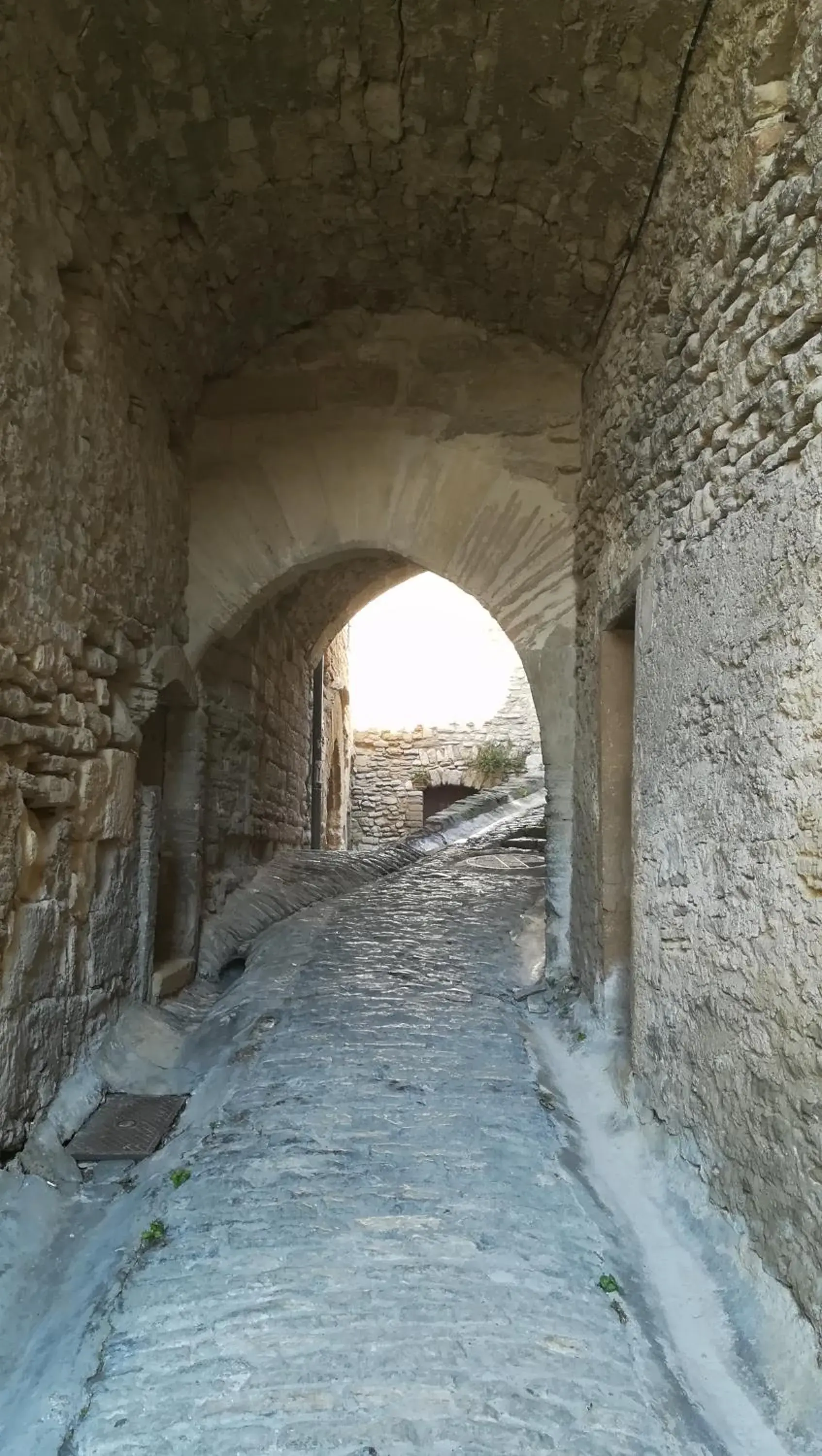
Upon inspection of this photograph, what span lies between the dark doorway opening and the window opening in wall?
12052 millimetres

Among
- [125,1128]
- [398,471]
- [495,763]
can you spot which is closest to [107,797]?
[125,1128]

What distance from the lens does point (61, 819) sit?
340 cm

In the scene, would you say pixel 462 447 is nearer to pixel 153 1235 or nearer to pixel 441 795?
pixel 153 1235

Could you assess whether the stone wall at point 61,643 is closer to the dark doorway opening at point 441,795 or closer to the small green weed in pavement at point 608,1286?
the small green weed in pavement at point 608,1286

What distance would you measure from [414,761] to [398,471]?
11202 millimetres

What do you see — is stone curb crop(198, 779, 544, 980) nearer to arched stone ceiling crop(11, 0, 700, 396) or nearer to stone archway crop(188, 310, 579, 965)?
stone archway crop(188, 310, 579, 965)

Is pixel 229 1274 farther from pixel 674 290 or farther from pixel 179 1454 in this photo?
pixel 674 290

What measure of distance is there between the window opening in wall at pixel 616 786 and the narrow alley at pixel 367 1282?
0.54m

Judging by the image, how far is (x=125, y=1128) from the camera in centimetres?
330

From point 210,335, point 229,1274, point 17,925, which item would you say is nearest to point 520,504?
point 210,335

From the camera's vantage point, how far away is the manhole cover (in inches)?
123

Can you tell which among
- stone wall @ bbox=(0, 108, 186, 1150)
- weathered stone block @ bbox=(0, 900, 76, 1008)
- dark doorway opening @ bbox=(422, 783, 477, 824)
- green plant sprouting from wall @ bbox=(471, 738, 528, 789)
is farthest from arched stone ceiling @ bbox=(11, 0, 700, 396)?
dark doorway opening @ bbox=(422, 783, 477, 824)

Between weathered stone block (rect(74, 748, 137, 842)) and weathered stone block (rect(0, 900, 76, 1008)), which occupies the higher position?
weathered stone block (rect(74, 748, 137, 842))

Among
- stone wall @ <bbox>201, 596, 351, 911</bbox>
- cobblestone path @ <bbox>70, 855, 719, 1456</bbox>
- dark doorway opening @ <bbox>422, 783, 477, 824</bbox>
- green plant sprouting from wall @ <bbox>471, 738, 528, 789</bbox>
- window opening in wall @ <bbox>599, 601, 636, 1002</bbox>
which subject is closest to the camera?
cobblestone path @ <bbox>70, 855, 719, 1456</bbox>
